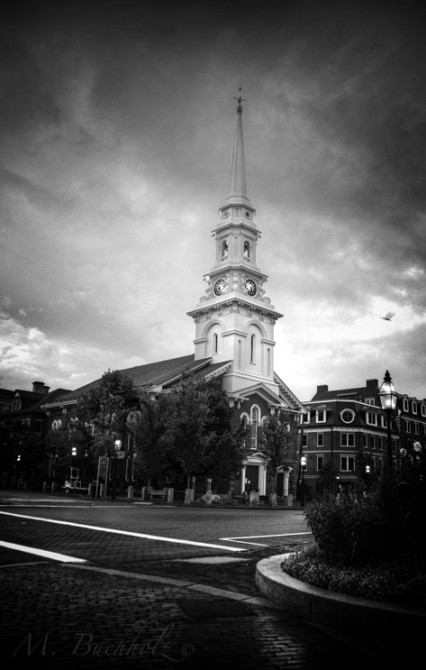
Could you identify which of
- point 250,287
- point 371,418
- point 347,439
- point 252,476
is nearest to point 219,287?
point 250,287

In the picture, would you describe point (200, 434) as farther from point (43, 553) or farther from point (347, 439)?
point (347, 439)

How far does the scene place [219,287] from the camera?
175 feet

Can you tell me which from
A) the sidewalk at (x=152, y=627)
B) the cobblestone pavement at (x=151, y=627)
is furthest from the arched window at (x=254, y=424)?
the cobblestone pavement at (x=151, y=627)

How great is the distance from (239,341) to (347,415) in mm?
20950

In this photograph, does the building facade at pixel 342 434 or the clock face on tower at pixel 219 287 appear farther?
the building facade at pixel 342 434

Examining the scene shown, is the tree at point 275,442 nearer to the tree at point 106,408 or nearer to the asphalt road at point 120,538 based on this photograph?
the tree at point 106,408

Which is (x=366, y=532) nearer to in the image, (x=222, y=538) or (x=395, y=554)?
(x=395, y=554)

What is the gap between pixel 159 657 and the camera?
424 centimetres

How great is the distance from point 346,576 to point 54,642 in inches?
126


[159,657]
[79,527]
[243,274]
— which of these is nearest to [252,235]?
[243,274]

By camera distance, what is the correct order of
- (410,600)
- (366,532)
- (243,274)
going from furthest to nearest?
(243,274) < (366,532) < (410,600)

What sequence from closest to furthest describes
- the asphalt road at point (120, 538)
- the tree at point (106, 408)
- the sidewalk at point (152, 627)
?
→ the sidewalk at point (152, 627), the asphalt road at point (120, 538), the tree at point (106, 408)

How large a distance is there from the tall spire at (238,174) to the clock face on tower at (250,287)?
9084 millimetres

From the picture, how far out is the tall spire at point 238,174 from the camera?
185ft
